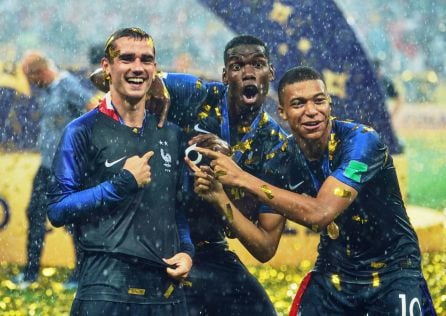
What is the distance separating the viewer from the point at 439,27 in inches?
387

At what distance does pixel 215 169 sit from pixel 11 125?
153 inches

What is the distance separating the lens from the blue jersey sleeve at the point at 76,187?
193 inches

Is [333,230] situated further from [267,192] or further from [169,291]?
[169,291]

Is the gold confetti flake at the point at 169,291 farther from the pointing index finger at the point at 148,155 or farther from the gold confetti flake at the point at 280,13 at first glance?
the gold confetti flake at the point at 280,13

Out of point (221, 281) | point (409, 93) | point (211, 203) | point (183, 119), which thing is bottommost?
point (221, 281)

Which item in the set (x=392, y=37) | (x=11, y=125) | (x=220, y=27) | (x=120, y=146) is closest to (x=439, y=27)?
(x=392, y=37)

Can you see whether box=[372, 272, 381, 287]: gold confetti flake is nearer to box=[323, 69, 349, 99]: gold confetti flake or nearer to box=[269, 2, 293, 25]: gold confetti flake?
box=[323, 69, 349, 99]: gold confetti flake

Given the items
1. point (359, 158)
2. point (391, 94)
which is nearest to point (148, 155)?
point (359, 158)

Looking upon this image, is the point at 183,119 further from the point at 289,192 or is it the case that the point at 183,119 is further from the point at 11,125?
the point at 11,125

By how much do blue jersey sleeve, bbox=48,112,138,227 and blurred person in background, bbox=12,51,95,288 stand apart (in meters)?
3.09

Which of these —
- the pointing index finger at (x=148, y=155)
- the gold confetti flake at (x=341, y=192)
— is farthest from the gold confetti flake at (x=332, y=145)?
the pointing index finger at (x=148, y=155)

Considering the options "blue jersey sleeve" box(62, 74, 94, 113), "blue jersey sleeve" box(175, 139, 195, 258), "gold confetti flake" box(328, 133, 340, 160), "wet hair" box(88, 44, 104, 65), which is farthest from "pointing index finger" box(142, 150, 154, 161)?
Answer: "wet hair" box(88, 44, 104, 65)

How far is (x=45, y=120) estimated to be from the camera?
834cm

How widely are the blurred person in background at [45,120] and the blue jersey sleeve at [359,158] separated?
3.14 meters
